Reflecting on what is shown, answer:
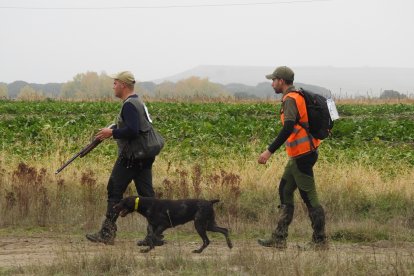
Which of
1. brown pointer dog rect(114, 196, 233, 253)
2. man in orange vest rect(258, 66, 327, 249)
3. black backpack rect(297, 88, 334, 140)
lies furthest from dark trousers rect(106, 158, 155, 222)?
black backpack rect(297, 88, 334, 140)

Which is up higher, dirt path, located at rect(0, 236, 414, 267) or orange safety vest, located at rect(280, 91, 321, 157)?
orange safety vest, located at rect(280, 91, 321, 157)

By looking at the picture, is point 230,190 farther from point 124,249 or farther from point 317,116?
point 124,249

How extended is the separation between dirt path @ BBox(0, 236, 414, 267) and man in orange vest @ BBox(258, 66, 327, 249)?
0.29 m

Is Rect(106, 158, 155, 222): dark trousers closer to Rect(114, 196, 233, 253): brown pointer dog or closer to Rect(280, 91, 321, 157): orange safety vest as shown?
Rect(114, 196, 233, 253): brown pointer dog

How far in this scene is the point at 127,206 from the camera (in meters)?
8.13

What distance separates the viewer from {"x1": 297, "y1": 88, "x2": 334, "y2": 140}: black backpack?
8.19m

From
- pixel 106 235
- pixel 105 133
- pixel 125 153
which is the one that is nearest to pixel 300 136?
pixel 125 153

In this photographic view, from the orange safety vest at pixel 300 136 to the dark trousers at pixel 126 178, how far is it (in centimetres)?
183

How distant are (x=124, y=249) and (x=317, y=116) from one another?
285 cm

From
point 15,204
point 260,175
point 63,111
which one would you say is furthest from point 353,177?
point 63,111

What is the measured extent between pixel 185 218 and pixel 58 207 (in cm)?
329

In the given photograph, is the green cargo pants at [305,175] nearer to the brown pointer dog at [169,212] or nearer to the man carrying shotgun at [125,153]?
the brown pointer dog at [169,212]

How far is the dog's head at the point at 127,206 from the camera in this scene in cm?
812

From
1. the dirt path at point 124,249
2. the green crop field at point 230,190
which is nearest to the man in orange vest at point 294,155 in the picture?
the dirt path at point 124,249
